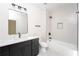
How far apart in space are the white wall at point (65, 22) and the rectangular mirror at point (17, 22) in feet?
8.19

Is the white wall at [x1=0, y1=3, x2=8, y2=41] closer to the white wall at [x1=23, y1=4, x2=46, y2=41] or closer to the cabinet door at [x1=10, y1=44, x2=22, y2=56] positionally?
the cabinet door at [x1=10, y1=44, x2=22, y2=56]

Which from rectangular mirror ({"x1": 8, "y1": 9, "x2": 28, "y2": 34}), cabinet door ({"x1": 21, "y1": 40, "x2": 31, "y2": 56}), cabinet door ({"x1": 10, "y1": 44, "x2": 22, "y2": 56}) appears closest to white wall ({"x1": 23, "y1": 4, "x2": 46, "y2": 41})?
rectangular mirror ({"x1": 8, "y1": 9, "x2": 28, "y2": 34})

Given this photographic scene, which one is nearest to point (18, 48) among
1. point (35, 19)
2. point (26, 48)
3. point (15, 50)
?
point (15, 50)

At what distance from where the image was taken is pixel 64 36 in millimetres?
5695

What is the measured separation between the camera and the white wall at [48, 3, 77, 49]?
517 centimetres

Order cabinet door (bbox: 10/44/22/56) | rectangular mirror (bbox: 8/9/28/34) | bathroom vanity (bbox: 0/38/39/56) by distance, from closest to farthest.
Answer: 1. bathroom vanity (bbox: 0/38/39/56)
2. cabinet door (bbox: 10/44/22/56)
3. rectangular mirror (bbox: 8/9/28/34)

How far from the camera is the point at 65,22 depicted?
579cm

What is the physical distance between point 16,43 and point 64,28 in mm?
3960

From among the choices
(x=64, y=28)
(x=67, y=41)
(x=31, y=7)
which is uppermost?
(x=31, y=7)

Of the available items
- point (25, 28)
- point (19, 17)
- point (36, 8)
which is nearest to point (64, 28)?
point (36, 8)

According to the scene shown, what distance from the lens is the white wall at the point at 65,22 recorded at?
517 centimetres

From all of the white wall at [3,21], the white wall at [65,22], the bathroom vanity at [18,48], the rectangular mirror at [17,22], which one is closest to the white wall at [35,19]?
the white wall at [3,21]

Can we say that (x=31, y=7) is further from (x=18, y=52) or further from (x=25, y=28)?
(x=18, y=52)

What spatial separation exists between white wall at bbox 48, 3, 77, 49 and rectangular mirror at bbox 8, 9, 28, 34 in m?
2.49
